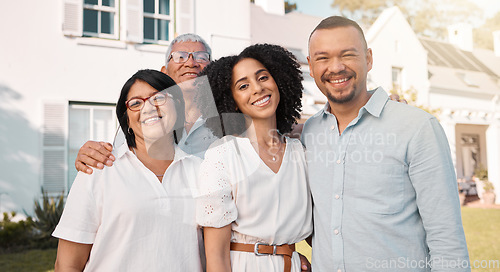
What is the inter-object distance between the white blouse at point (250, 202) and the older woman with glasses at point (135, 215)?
0.14m

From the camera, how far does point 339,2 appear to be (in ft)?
86.3

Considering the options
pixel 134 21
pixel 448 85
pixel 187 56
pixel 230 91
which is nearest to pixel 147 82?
pixel 230 91

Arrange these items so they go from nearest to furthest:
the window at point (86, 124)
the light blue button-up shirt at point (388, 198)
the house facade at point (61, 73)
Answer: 1. the light blue button-up shirt at point (388, 198)
2. the house facade at point (61, 73)
3. the window at point (86, 124)

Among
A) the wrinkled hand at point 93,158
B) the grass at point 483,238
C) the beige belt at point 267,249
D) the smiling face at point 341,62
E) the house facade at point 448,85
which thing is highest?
the house facade at point 448,85

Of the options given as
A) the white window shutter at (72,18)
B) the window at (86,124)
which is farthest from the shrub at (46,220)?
the white window shutter at (72,18)

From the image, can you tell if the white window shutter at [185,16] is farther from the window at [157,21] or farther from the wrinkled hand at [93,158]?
the wrinkled hand at [93,158]

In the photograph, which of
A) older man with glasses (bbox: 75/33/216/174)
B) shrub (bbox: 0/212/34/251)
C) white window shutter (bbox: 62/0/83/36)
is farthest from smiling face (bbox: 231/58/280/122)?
white window shutter (bbox: 62/0/83/36)

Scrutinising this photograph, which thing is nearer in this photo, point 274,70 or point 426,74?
point 274,70

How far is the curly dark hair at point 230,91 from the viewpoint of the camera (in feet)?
7.78

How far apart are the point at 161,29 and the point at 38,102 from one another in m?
3.00

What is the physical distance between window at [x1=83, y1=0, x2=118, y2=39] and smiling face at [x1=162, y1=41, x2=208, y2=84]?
20.0 ft

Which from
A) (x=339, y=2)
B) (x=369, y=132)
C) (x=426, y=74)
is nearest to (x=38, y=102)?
(x=369, y=132)

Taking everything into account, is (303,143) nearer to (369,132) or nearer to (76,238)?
(369,132)

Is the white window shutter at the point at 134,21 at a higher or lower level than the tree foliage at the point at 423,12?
lower
